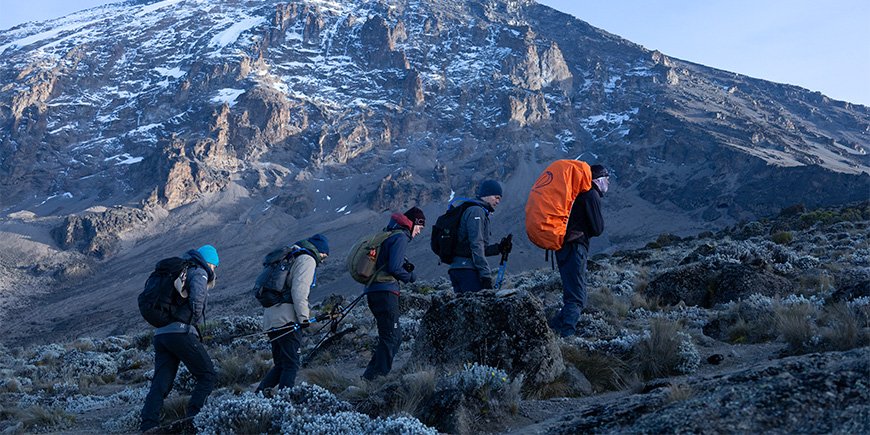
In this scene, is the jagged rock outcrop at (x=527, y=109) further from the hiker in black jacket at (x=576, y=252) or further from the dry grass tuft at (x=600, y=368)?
the dry grass tuft at (x=600, y=368)

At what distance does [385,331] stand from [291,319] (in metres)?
0.96

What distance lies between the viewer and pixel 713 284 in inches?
400

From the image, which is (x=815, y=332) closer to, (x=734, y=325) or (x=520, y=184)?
(x=734, y=325)

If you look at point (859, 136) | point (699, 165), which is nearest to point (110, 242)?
point (699, 165)

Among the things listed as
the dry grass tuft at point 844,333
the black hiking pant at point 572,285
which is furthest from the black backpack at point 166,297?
the dry grass tuft at point 844,333

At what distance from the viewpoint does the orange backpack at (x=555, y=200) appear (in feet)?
22.8

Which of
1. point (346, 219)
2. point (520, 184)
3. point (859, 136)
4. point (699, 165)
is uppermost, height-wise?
point (859, 136)

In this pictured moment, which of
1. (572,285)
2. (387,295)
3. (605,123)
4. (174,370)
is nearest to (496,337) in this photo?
(387,295)

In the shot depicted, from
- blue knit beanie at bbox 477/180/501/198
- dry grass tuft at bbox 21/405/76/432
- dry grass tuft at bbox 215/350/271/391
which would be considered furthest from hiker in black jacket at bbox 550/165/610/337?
dry grass tuft at bbox 21/405/76/432

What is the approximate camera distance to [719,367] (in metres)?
5.91

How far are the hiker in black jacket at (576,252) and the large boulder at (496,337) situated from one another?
1291mm

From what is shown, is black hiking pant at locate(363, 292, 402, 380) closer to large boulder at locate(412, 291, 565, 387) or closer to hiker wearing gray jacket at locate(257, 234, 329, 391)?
large boulder at locate(412, 291, 565, 387)

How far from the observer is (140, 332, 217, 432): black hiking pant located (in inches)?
245

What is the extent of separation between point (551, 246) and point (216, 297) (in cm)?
10151
